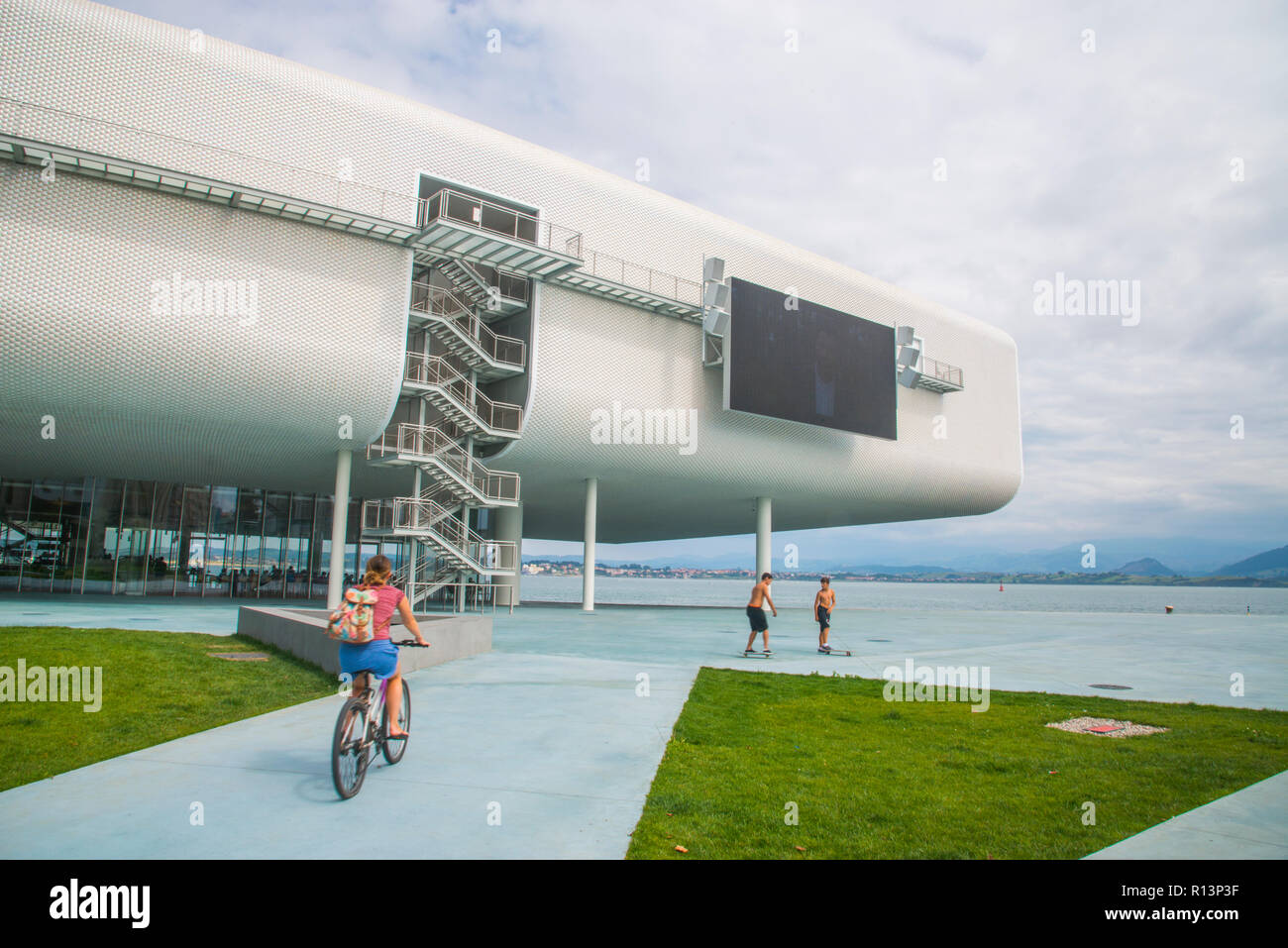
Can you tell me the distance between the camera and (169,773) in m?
6.63

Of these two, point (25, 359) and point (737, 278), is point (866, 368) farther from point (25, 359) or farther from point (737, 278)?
point (25, 359)

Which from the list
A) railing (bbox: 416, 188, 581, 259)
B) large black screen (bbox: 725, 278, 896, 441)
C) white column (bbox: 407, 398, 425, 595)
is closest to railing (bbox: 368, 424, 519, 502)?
white column (bbox: 407, 398, 425, 595)

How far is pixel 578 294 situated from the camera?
29516mm

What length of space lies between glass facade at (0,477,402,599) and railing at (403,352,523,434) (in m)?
15.6

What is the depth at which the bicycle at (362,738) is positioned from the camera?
19.5 feet

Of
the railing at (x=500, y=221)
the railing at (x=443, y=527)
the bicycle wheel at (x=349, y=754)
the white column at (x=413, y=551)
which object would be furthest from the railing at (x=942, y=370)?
the bicycle wheel at (x=349, y=754)

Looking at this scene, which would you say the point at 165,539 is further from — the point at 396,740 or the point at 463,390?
the point at 396,740

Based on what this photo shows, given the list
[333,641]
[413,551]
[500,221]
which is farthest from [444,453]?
[333,641]

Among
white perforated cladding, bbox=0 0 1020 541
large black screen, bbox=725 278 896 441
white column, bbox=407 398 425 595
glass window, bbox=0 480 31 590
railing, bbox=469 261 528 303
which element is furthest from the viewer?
glass window, bbox=0 480 31 590

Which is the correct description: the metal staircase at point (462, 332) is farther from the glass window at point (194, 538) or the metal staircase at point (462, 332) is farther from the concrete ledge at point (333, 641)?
the glass window at point (194, 538)

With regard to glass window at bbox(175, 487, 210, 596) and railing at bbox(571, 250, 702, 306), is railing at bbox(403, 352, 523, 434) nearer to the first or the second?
railing at bbox(571, 250, 702, 306)

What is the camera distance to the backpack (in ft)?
21.0

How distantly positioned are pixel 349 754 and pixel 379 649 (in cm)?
84
